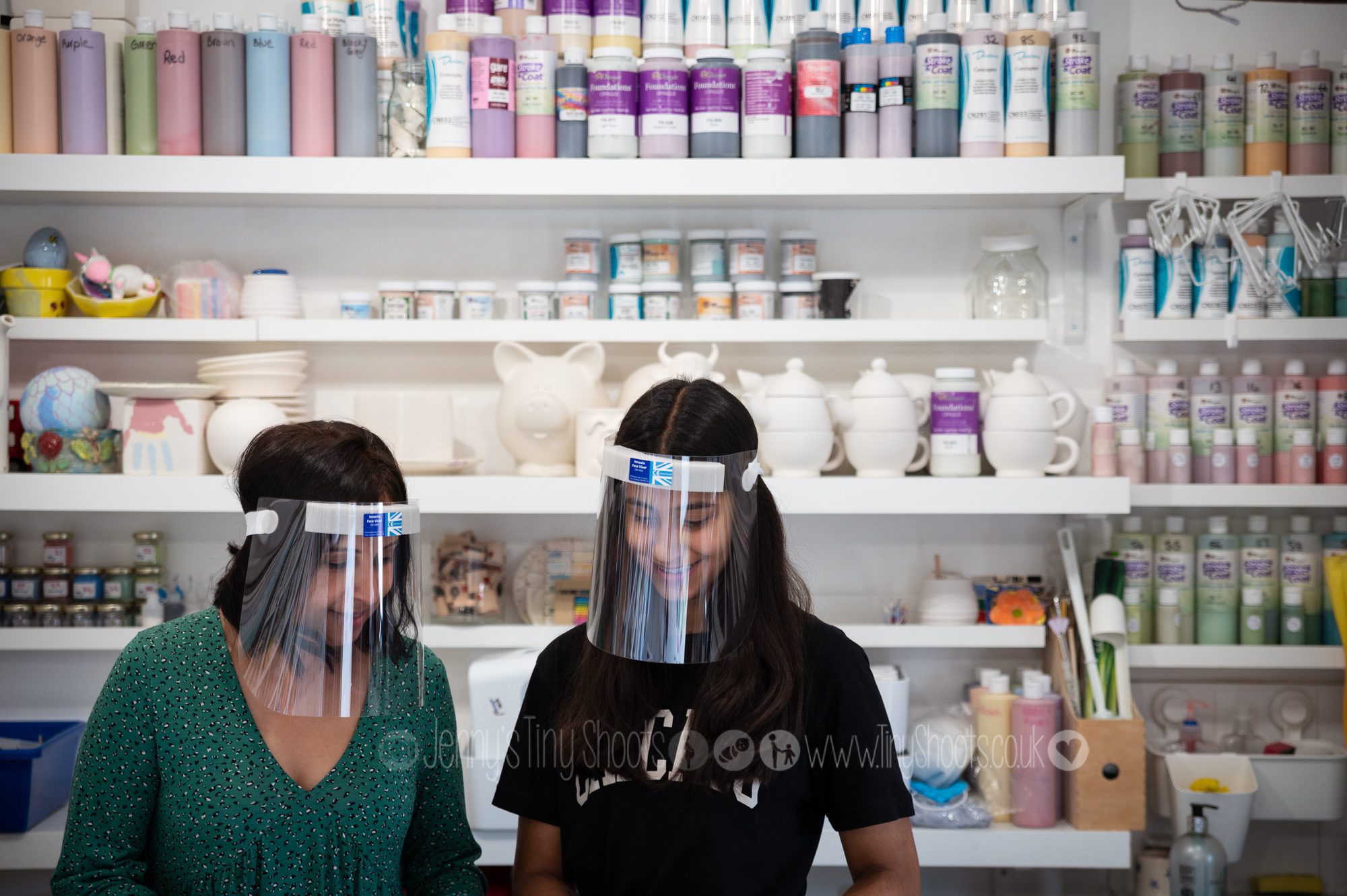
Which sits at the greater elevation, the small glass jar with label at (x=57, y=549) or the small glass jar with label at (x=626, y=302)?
the small glass jar with label at (x=626, y=302)

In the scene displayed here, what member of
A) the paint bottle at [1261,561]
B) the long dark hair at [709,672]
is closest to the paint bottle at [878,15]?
the paint bottle at [1261,561]

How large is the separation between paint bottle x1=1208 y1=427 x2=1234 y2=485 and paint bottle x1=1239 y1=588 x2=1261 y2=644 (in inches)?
8.8

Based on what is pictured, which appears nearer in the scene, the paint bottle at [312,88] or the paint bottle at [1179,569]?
the paint bottle at [312,88]

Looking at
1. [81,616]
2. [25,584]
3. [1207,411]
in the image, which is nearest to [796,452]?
[1207,411]

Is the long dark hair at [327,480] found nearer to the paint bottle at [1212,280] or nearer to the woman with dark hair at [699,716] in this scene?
the woman with dark hair at [699,716]

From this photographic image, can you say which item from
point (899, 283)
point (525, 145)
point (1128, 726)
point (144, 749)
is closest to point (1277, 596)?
point (1128, 726)

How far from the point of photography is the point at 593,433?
216 cm

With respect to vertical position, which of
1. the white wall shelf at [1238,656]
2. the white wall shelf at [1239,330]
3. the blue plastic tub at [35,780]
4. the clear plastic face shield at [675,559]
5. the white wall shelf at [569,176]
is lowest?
the blue plastic tub at [35,780]

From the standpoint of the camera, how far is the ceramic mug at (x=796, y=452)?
217 centimetres

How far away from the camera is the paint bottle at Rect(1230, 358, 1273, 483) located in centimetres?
234

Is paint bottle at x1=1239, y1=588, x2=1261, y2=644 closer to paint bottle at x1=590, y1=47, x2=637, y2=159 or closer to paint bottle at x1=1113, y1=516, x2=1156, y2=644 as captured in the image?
A: paint bottle at x1=1113, y1=516, x2=1156, y2=644

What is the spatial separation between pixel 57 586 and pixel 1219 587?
2.29 metres

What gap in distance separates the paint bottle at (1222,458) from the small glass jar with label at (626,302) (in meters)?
1.15

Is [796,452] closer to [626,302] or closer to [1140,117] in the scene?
[626,302]
